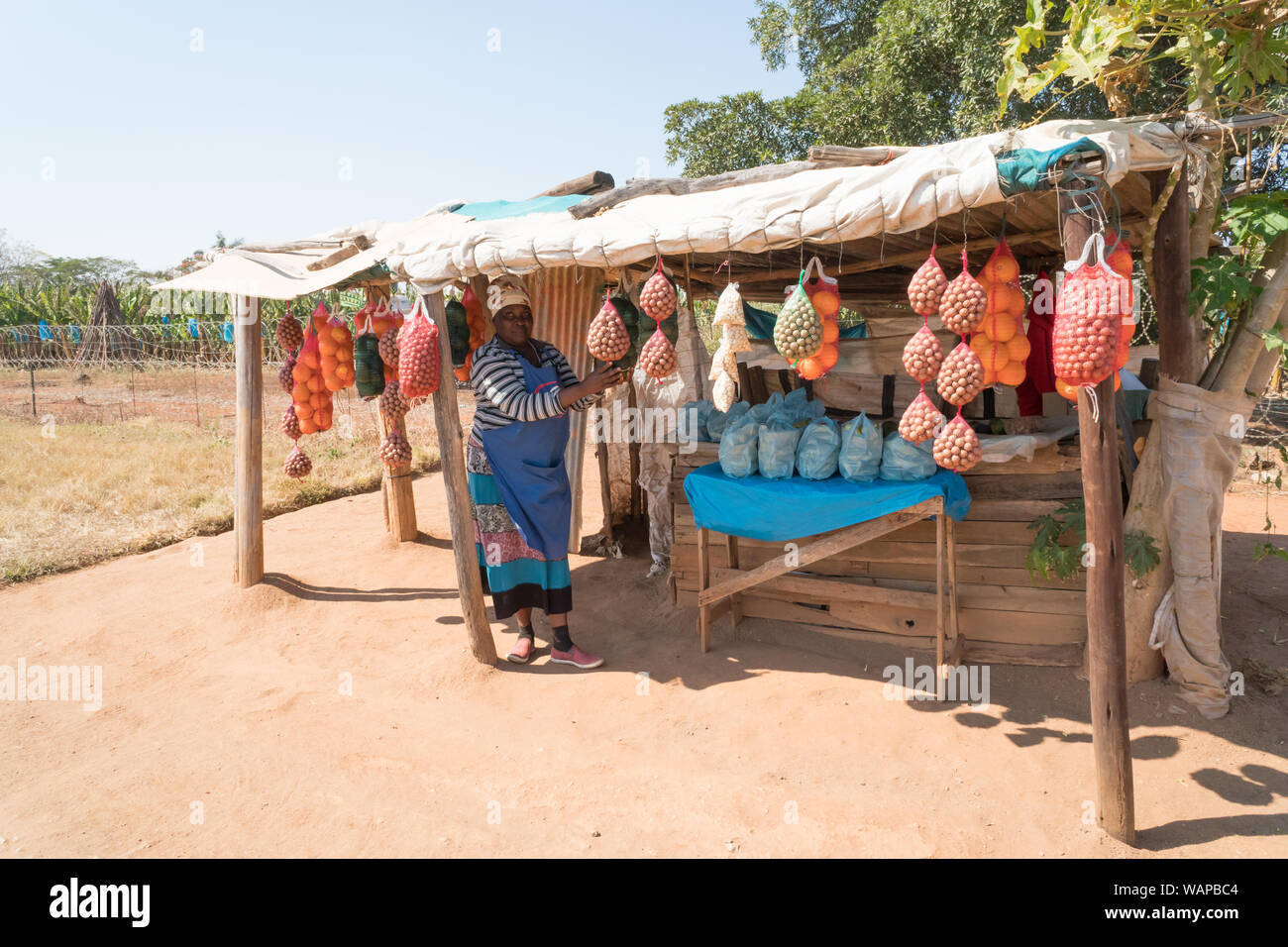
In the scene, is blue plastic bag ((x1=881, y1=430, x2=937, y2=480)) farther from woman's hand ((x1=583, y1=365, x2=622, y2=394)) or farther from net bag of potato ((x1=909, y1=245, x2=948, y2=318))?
woman's hand ((x1=583, y1=365, x2=622, y2=394))

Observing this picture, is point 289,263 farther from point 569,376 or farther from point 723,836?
point 723,836

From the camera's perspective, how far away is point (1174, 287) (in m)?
3.44

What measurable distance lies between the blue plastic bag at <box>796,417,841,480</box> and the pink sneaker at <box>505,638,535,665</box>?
192 cm

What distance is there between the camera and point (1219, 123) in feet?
9.71

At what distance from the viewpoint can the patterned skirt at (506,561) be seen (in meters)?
4.46

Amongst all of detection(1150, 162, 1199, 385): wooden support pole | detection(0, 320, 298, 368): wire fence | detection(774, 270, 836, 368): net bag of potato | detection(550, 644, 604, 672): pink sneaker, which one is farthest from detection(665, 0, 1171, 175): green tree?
detection(0, 320, 298, 368): wire fence

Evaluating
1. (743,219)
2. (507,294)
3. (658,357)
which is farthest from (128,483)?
(743,219)

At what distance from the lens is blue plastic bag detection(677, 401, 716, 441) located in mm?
5230

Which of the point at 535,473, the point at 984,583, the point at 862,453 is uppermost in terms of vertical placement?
the point at 862,453

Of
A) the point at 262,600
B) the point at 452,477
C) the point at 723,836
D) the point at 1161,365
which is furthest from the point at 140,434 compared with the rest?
the point at 1161,365

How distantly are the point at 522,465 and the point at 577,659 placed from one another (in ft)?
3.92

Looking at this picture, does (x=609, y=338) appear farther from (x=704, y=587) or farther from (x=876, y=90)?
(x=876, y=90)

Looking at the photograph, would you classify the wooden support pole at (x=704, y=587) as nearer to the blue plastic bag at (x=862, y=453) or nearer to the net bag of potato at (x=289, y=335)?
the blue plastic bag at (x=862, y=453)

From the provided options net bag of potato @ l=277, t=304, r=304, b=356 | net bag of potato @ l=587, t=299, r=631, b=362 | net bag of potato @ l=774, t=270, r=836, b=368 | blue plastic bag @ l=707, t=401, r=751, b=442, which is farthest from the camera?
net bag of potato @ l=277, t=304, r=304, b=356
